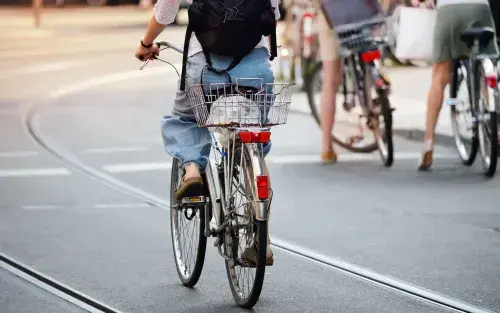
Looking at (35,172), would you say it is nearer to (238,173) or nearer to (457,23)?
(457,23)

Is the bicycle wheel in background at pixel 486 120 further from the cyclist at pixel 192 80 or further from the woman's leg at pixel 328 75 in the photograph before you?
the cyclist at pixel 192 80

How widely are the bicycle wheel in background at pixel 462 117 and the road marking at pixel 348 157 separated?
13.4 inches

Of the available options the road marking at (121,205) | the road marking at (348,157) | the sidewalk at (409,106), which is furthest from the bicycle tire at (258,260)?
the sidewalk at (409,106)

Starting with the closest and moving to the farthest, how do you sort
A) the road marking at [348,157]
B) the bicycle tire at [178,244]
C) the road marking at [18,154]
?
1. the bicycle tire at [178,244]
2. the road marking at [348,157]
3. the road marking at [18,154]

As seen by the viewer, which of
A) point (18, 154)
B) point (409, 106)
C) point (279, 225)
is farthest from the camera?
point (409, 106)

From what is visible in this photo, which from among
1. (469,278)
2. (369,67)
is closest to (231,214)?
(469,278)

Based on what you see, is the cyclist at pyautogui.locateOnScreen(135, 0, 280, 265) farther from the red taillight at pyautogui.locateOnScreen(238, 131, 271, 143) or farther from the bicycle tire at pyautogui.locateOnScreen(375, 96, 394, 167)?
the bicycle tire at pyautogui.locateOnScreen(375, 96, 394, 167)

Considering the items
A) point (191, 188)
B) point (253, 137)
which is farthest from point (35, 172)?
A: point (253, 137)

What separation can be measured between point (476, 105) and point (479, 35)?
0.67 m

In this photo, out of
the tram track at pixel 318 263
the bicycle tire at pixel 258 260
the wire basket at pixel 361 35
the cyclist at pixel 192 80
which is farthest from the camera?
the wire basket at pixel 361 35

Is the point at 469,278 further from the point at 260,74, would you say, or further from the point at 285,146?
the point at 285,146

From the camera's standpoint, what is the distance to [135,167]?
11.8 meters

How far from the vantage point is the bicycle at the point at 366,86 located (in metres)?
11.5

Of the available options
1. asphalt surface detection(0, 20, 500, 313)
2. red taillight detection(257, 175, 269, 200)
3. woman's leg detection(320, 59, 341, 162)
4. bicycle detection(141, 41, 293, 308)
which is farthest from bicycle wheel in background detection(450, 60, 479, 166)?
red taillight detection(257, 175, 269, 200)
